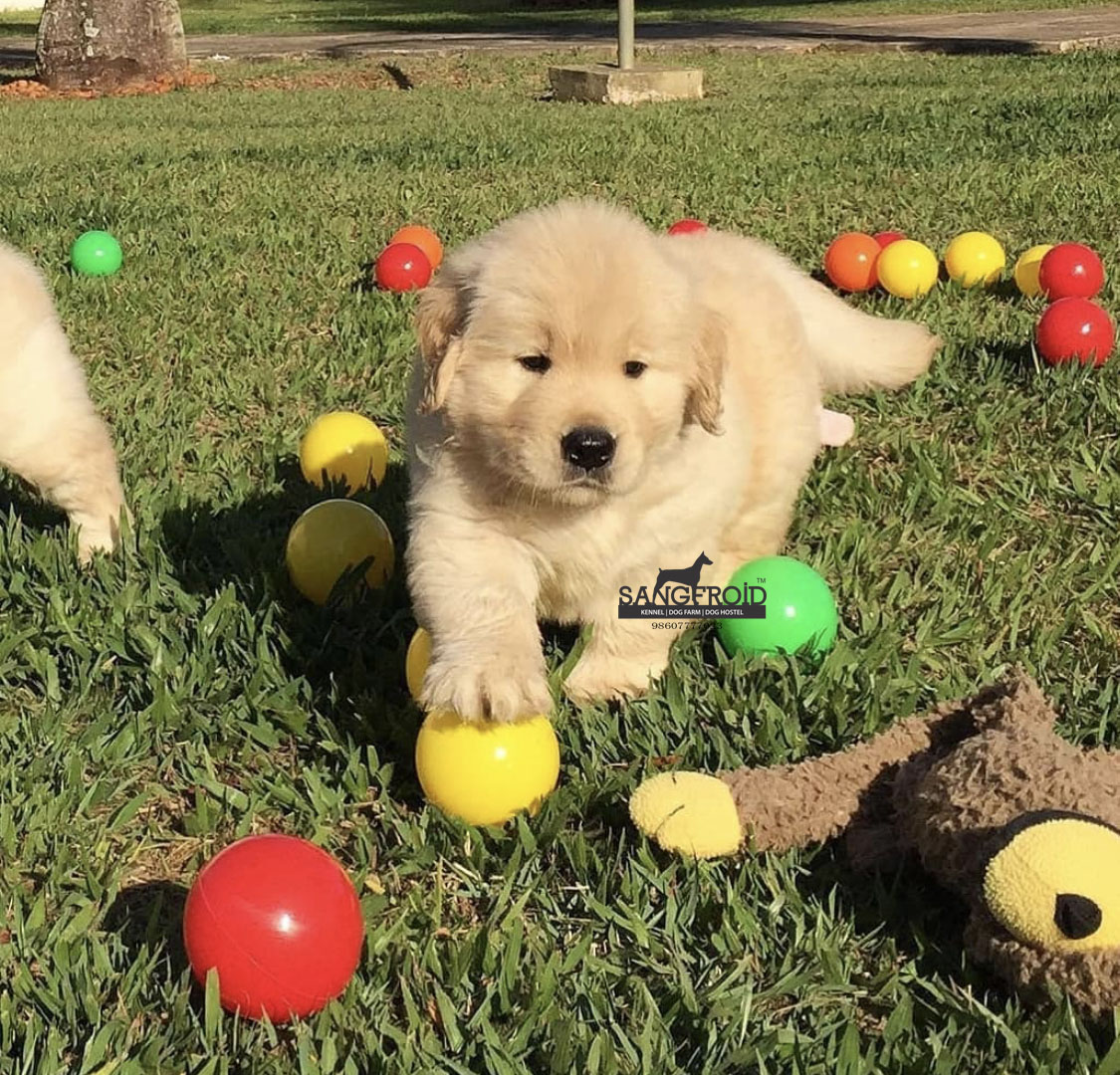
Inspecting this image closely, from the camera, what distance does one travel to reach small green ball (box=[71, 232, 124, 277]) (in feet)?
21.3

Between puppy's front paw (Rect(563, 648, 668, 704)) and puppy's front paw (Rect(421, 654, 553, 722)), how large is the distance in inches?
18.8

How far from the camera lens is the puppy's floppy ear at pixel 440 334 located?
8.38 feet

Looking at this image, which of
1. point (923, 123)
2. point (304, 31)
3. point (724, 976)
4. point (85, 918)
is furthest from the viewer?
point (304, 31)

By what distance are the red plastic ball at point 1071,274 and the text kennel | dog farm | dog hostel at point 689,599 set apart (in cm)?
302

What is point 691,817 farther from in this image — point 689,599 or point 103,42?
point 103,42

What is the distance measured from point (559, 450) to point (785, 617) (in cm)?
80

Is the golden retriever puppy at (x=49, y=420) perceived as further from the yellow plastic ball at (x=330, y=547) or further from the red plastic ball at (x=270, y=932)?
the red plastic ball at (x=270, y=932)

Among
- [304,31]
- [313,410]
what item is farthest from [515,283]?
[304,31]

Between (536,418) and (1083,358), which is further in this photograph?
(1083,358)

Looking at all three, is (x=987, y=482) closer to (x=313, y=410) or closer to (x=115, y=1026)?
(x=313, y=410)

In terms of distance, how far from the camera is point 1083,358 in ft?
14.8

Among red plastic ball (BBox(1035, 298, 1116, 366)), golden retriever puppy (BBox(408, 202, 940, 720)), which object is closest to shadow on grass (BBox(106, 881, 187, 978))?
golden retriever puppy (BBox(408, 202, 940, 720))

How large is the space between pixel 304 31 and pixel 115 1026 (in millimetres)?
29440

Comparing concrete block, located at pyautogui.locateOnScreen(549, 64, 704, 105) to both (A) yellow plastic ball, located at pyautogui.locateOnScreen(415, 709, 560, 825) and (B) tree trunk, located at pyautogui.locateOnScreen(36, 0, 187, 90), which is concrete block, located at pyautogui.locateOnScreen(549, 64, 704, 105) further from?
(A) yellow plastic ball, located at pyautogui.locateOnScreen(415, 709, 560, 825)
